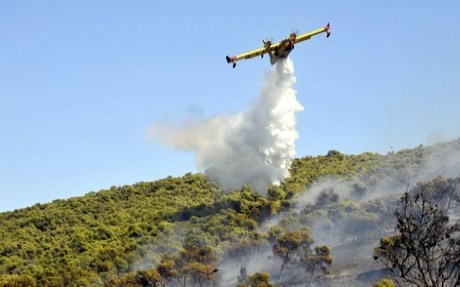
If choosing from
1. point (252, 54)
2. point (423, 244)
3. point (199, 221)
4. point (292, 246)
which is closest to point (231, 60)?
point (252, 54)

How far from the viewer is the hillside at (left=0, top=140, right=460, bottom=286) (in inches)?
4281

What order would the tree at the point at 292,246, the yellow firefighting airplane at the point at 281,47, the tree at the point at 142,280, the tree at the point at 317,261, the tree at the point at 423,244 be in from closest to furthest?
the tree at the point at 423,244, the tree at the point at 142,280, the tree at the point at 317,261, the tree at the point at 292,246, the yellow firefighting airplane at the point at 281,47

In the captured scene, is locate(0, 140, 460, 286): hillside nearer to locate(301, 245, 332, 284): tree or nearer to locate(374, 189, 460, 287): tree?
locate(301, 245, 332, 284): tree

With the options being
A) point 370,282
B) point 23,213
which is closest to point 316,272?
point 370,282

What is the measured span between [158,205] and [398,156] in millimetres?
63183

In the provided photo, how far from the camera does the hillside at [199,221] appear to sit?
357ft

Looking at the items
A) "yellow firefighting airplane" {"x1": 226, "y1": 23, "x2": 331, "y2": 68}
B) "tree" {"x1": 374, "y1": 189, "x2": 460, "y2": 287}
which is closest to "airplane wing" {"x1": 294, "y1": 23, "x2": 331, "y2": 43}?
"yellow firefighting airplane" {"x1": 226, "y1": 23, "x2": 331, "y2": 68}

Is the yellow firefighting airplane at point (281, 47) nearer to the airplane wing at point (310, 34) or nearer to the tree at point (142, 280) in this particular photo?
the airplane wing at point (310, 34)

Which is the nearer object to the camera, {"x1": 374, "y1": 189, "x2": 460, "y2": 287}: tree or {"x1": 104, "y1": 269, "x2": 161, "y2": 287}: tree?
{"x1": 374, "y1": 189, "x2": 460, "y2": 287}: tree

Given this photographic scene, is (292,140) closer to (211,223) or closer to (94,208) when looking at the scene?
(211,223)

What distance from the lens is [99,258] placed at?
116m

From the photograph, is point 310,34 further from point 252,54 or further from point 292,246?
point 292,246

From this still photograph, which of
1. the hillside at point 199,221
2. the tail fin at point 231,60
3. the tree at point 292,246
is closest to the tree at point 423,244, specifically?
the tree at point 292,246

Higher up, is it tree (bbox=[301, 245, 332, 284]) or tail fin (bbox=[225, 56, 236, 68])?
tail fin (bbox=[225, 56, 236, 68])
